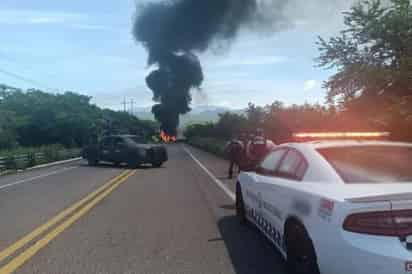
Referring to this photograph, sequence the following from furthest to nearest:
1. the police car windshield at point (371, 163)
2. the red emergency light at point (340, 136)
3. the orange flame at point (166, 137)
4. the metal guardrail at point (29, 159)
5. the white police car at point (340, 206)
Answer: the orange flame at point (166, 137) < the metal guardrail at point (29, 159) < the red emergency light at point (340, 136) < the police car windshield at point (371, 163) < the white police car at point (340, 206)

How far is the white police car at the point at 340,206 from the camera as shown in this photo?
3.76m

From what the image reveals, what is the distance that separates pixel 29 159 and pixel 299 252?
27.9 meters

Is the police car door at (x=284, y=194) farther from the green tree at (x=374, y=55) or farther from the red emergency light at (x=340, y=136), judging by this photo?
the green tree at (x=374, y=55)

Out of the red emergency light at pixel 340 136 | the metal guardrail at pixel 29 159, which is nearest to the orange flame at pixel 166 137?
the metal guardrail at pixel 29 159

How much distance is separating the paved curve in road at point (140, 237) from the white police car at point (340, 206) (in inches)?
25.7

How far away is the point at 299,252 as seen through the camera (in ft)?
15.6

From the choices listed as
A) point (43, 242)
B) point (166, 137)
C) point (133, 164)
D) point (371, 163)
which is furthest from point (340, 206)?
point (166, 137)

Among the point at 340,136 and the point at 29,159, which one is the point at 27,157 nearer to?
the point at 29,159

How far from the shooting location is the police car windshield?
4590mm

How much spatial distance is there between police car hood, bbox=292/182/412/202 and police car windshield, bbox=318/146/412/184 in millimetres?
200

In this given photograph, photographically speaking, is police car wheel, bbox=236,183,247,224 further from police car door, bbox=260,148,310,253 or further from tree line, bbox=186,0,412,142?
tree line, bbox=186,0,412,142

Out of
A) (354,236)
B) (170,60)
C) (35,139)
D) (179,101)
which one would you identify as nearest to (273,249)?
(354,236)

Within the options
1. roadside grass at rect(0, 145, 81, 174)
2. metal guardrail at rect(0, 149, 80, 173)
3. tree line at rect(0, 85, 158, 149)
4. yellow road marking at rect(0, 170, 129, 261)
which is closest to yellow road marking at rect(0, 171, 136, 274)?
yellow road marking at rect(0, 170, 129, 261)

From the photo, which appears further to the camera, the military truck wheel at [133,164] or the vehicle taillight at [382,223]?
the military truck wheel at [133,164]
